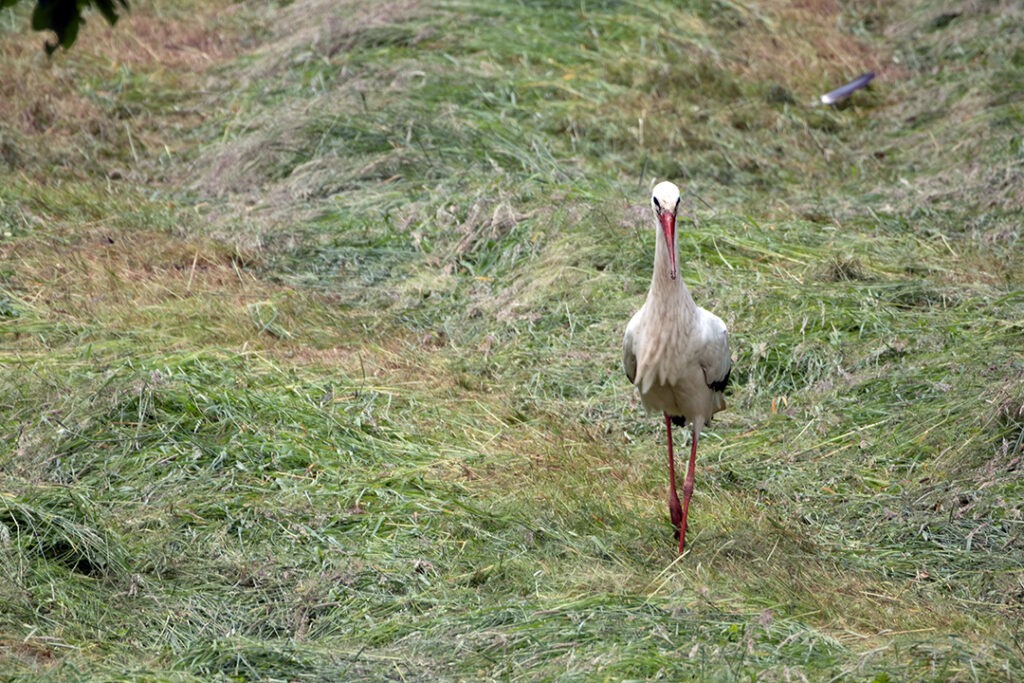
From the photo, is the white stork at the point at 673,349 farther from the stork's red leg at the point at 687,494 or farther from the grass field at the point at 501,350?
the grass field at the point at 501,350

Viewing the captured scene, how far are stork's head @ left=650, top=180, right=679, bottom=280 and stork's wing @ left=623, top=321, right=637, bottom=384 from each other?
0.50m

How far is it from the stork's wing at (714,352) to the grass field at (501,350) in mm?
563

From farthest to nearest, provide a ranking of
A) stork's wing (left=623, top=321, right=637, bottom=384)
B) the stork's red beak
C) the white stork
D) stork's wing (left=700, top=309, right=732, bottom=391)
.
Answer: stork's wing (left=623, top=321, right=637, bottom=384) < stork's wing (left=700, top=309, right=732, bottom=391) < the white stork < the stork's red beak

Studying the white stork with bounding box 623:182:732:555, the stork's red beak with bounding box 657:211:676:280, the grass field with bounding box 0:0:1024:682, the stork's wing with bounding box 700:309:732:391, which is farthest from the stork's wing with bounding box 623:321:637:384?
the stork's red beak with bounding box 657:211:676:280

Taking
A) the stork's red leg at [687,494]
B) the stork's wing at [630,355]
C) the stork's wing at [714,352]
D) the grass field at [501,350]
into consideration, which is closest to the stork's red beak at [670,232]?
the stork's wing at [714,352]

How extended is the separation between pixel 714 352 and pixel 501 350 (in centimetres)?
191

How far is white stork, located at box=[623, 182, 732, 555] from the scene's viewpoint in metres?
5.31

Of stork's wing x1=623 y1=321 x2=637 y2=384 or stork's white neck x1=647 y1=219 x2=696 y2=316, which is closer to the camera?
stork's white neck x1=647 y1=219 x2=696 y2=316

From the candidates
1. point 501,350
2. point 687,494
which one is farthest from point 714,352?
point 501,350

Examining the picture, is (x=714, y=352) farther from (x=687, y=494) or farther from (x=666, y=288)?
(x=687, y=494)

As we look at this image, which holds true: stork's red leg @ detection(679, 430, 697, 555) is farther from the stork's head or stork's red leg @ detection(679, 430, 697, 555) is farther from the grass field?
the stork's head

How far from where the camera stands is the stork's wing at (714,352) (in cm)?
558

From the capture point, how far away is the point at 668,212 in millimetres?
5238

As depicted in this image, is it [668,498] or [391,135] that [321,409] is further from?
[391,135]
